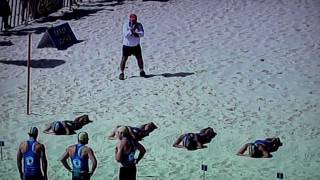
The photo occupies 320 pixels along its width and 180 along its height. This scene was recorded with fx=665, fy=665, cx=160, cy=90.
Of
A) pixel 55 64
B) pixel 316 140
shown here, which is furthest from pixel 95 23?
pixel 316 140

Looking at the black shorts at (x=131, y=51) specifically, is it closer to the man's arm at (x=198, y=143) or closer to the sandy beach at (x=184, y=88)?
the sandy beach at (x=184, y=88)

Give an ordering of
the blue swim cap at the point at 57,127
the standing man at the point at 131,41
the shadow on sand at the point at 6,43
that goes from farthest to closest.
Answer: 1. the shadow on sand at the point at 6,43
2. the standing man at the point at 131,41
3. the blue swim cap at the point at 57,127

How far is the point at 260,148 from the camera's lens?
10.4 metres

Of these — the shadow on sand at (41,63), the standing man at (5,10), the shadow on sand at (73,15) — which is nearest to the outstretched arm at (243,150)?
the shadow on sand at (41,63)

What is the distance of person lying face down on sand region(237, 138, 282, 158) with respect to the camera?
34.0 ft

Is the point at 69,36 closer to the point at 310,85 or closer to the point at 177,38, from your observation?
the point at 177,38

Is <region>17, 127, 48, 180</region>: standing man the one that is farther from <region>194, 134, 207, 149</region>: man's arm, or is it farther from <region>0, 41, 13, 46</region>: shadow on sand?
<region>0, 41, 13, 46</region>: shadow on sand

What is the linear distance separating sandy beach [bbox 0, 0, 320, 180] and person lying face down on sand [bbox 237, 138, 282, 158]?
12 cm

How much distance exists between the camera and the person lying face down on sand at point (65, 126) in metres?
11.2

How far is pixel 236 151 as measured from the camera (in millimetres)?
10617

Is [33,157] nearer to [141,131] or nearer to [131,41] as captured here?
[141,131]

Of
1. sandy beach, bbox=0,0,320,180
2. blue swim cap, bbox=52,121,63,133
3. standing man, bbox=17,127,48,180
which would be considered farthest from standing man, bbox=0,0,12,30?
standing man, bbox=17,127,48,180

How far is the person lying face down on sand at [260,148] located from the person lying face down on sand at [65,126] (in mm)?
2892

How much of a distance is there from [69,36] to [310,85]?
634 cm
